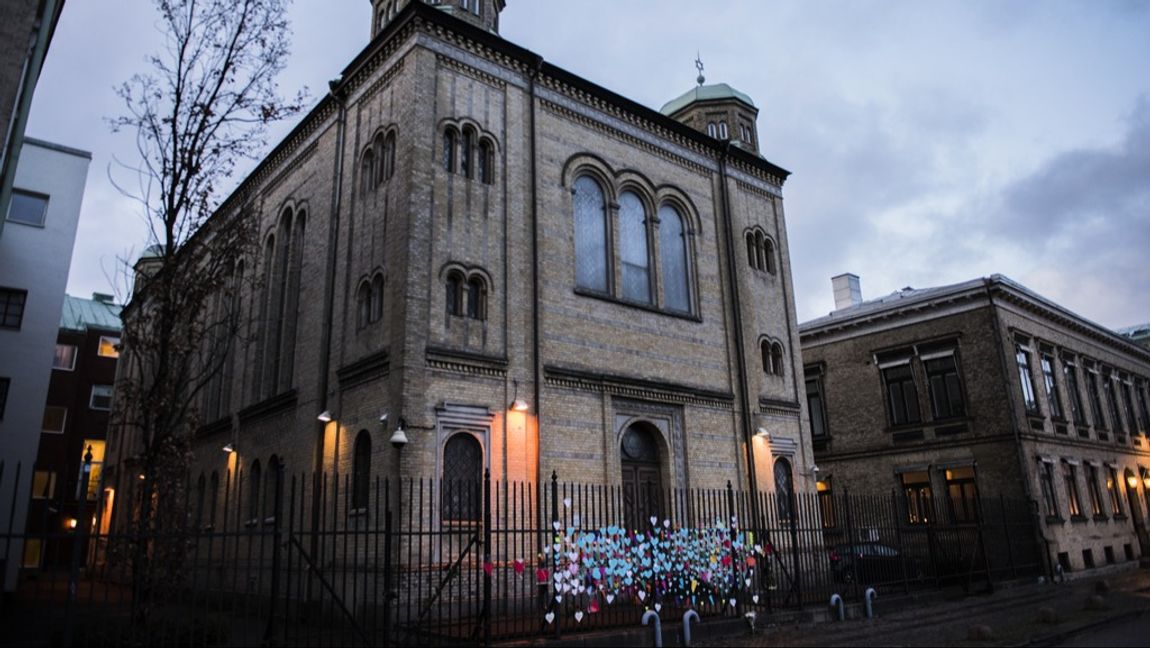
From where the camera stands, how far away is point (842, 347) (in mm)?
31344

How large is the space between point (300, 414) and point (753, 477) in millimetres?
12446

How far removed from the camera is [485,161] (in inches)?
734

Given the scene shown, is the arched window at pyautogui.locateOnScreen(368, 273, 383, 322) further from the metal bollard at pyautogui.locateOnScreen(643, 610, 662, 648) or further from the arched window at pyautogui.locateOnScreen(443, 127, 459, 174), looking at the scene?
the metal bollard at pyautogui.locateOnScreen(643, 610, 662, 648)

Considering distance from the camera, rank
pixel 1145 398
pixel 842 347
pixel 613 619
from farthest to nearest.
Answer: pixel 1145 398, pixel 842 347, pixel 613 619

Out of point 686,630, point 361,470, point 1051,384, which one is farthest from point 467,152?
point 1051,384

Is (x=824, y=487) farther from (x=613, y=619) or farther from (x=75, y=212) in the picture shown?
(x=75, y=212)

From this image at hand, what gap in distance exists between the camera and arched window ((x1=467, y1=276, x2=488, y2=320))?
56.7 ft

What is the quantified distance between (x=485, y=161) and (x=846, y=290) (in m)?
25.0

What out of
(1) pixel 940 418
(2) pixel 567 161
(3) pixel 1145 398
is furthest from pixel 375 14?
(3) pixel 1145 398

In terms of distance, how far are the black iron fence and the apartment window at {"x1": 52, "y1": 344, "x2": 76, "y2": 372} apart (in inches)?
865

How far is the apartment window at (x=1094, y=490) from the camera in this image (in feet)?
97.1

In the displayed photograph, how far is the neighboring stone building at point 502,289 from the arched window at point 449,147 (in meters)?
0.07

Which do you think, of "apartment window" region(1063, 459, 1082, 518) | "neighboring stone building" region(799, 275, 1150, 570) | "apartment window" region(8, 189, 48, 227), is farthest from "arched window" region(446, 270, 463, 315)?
"apartment window" region(1063, 459, 1082, 518)

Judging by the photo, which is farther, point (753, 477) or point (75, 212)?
point (75, 212)
